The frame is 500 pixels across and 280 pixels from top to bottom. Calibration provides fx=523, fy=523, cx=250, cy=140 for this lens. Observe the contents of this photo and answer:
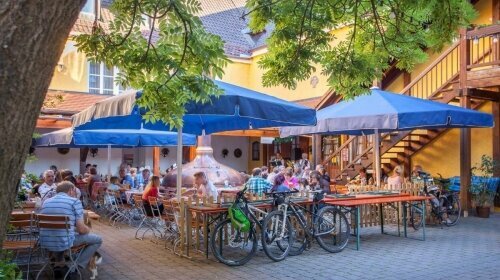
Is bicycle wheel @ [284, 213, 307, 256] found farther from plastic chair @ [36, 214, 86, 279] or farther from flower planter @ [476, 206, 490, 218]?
flower planter @ [476, 206, 490, 218]

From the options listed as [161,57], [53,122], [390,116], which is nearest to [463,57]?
[390,116]

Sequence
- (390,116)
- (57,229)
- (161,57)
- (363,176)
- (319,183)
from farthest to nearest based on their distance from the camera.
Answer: (363,176) → (319,183) → (390,116) → (57,229) → (161,57)

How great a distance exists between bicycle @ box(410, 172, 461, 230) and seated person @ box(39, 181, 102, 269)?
6.38 metres

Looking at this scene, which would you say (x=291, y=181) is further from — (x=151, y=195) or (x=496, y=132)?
(x=496, y=132)

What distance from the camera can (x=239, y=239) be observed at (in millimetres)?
7684

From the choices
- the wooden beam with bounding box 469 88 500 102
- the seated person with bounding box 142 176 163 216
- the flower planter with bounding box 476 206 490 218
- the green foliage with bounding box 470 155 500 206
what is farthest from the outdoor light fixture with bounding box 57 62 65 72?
the flower planter with bounding box 476 206 490 218

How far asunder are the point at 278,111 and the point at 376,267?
2655 mm

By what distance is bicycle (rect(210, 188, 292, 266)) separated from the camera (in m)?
7.18

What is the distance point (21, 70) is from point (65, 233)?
15.3ft

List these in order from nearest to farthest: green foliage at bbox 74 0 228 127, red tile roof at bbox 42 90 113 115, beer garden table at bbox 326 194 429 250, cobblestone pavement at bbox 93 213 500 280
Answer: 1. green foliage at bbox 74 0 228 127
2. cobblestone pavement at bbox 93 213 500 280
3. beer garden table at bbox 326 194 429 250
4. red tile roof at bbox 42 90 113 115

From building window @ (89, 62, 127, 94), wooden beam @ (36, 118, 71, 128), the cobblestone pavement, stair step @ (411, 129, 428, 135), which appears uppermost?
building window @ (89, 62, 127, 94)

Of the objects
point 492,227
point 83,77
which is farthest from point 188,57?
point 83,77

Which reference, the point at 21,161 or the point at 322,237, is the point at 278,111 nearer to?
the point at 322,237

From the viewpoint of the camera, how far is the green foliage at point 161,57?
5.11m
